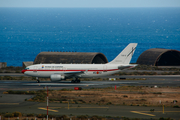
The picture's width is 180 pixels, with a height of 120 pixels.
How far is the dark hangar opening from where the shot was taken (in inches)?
4034

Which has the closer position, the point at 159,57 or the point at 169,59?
the point at 159,57

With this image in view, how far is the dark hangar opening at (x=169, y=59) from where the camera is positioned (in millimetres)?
102469

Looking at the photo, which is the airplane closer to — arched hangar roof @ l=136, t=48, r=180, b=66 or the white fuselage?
the white fuselage

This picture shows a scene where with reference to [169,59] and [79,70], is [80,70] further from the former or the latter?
[169,59]

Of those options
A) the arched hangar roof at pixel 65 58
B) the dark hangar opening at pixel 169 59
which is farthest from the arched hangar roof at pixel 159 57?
the arched hangar roof at pixel 65 58

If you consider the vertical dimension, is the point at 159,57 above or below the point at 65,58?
above

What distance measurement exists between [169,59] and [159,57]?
9877 millimetres

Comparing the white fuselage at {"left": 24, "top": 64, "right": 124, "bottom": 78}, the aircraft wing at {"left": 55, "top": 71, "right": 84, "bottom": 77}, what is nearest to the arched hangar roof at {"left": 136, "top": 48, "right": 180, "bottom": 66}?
the white fuselage at {"left": 24, "top": 64, "right": 124, "bottom": 78}

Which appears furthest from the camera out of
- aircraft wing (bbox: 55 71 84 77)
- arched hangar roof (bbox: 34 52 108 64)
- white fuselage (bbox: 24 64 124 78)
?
arched hangar roof (bbox: 34 52 108 64)

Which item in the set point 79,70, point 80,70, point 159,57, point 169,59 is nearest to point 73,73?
point 79,70

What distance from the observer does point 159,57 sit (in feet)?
316

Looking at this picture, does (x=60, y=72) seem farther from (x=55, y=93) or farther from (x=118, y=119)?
(x=118, y=119)

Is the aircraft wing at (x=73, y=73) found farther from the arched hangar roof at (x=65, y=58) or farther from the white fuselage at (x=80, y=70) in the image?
the arched hangar roof at (x=65, y=58)

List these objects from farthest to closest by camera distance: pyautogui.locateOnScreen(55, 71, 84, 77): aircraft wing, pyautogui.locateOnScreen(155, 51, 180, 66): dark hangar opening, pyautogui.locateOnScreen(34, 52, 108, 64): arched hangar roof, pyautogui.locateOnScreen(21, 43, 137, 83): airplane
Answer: pyautogui.locateOnScreen(155, 51, 180, 66): dark hangar opening
pyautogui.locateOnScreen(34, 52, 108, 64): arched hangar roof
pyautogui.locateOnScreen(21, 43, 137, 83): airplane
pyautogui.locateOnScreen(55, 71, 84, 77): aircraft wing
